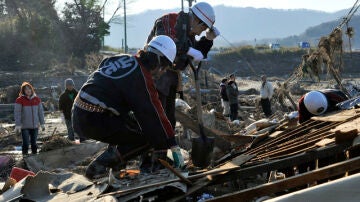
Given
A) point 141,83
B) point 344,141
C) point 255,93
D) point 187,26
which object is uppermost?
point 187,26

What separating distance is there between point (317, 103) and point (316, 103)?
0.04 feet

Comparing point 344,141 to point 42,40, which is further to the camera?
point 42,40

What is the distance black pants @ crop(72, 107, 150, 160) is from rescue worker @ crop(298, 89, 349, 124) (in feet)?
7.75

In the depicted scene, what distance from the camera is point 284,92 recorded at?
17562mm

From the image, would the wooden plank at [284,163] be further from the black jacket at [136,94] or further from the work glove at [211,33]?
the work glove at [211,33]

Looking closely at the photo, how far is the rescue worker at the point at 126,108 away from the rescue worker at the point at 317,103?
2298 millimetres

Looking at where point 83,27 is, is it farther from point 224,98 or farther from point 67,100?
point 67,100

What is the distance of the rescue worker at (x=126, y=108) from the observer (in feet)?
16.5

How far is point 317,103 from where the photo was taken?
684cm

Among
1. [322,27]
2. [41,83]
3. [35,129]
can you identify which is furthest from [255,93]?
[322,27]

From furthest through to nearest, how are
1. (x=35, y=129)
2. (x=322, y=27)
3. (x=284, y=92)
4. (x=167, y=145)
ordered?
(x=322, y=27) → (x=284, y=92) → (x=35, y=129) → (x=167, y=145)

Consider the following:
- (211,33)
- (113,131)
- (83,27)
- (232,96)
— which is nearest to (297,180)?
(113,131)

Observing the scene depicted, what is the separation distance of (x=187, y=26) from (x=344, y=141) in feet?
9.03

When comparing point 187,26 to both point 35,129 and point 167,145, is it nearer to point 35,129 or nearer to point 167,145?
point 167,145
